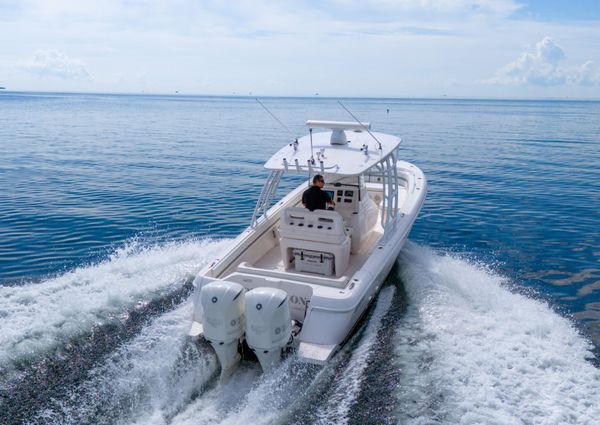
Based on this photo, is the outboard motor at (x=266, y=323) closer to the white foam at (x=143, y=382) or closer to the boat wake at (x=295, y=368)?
the boat wake at (x=295, y=368)

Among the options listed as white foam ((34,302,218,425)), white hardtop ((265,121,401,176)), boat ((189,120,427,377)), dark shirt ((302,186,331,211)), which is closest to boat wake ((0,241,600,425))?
white foam ((34,302,218,425))

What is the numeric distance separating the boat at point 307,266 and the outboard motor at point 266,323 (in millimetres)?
11

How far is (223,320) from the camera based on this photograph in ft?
18.9

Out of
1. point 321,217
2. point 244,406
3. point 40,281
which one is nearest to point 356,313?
point 321,217

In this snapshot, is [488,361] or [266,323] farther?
[488,361]

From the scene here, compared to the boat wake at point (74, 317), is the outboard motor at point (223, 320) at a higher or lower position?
higher

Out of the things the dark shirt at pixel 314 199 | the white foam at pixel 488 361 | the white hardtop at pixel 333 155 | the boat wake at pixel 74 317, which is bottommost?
the white foam at pixel 488 361

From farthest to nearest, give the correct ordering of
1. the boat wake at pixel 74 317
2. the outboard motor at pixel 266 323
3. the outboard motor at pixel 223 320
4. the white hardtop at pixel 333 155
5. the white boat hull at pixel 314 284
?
1. the white hardtop at pixel 333 155
2. the white boat hull at pixel 314 284
3. the outboard motor at pixel 223 320
4. the outboard motor at pixel 266 323
5. the boat wake at pixel 74 317

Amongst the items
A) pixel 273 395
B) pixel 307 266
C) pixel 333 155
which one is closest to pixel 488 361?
pixel 273 395

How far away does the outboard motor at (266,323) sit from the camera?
5664 mm

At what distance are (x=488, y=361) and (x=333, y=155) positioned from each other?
12.0 ft

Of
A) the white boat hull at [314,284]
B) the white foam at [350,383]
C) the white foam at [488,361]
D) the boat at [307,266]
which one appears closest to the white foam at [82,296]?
the white boat hull at [314,284]

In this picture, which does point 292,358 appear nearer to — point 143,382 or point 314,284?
point 314,284

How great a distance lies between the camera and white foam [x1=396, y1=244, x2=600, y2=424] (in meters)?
5.18
